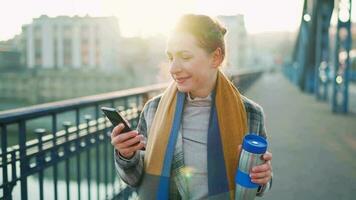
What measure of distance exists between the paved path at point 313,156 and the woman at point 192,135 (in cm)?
292

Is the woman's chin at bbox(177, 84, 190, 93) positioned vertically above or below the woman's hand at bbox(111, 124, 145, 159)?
above

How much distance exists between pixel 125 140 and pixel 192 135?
1.10 feet

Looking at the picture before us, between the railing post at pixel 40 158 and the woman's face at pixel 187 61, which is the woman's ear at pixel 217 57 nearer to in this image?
the woman's face at pixel 187 61

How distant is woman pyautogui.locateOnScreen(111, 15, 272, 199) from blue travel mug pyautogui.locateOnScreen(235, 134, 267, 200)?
0.47 feet

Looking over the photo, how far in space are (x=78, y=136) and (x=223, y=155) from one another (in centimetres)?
196

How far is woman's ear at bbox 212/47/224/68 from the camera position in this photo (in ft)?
6.35

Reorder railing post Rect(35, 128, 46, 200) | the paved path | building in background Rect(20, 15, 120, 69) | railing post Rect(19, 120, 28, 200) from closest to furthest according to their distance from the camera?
railing post Rect(19, 120, 28, 200) → railing post Rect(35, 128, 46, 200) → the paved path → building in background Rect(20, 15, 120, 69)

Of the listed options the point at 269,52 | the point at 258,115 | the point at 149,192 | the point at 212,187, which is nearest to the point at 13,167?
the point at 149,192

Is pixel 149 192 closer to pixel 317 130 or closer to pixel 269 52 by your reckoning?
pixel 317 130

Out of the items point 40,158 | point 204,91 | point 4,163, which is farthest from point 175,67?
point 40,158

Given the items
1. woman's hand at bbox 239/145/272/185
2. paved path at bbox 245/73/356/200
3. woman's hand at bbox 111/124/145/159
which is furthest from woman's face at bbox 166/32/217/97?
paved path at bbox 245/73/356/200

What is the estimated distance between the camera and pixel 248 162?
1649 millimetres

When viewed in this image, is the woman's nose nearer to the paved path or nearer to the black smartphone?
the black smartphone

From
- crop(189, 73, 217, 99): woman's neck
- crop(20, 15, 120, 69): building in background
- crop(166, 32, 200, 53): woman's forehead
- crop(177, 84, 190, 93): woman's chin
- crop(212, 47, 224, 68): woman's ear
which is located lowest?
crop(20, 15, 120, 69): building in background
